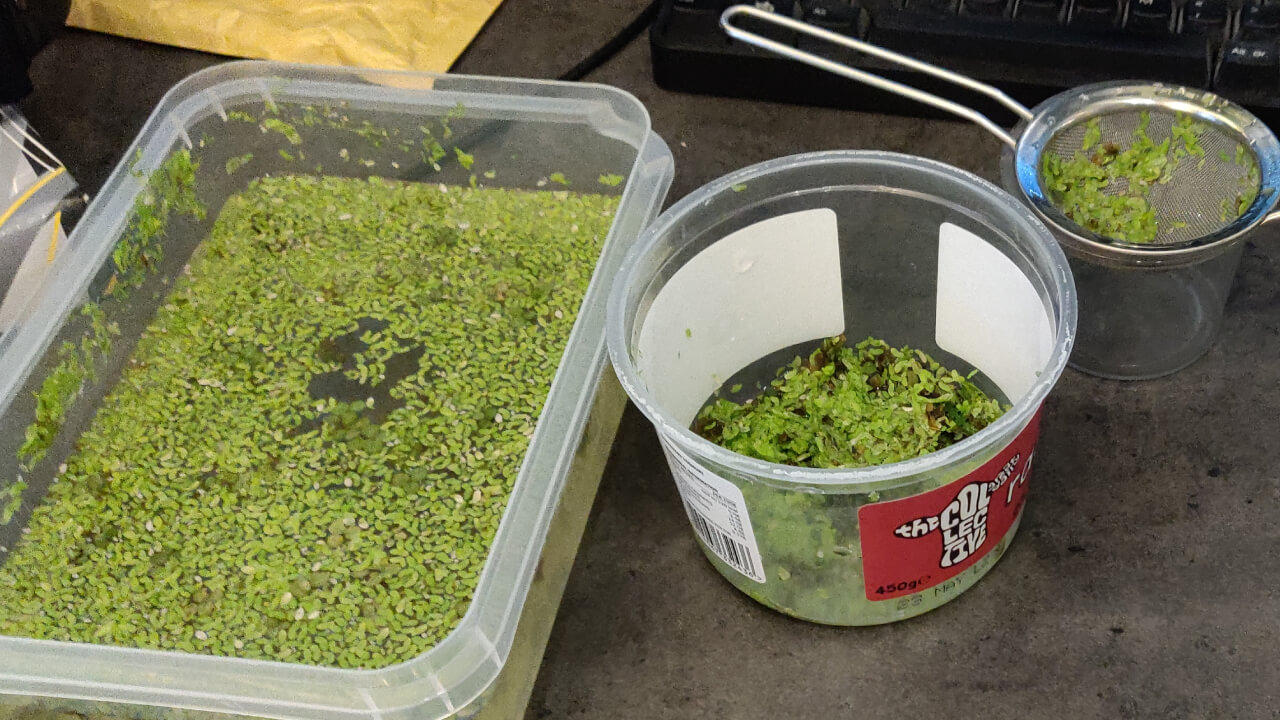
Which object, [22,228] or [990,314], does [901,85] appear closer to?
[990,314]

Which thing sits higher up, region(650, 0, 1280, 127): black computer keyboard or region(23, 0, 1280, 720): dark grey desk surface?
region(650, 0, 1280, 127): black computer keyboard

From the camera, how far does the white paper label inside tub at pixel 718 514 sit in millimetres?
605

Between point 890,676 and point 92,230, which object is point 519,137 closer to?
point 92,230

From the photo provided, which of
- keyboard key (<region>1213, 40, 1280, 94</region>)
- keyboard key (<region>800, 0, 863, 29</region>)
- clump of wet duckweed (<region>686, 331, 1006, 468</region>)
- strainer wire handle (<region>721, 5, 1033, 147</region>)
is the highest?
strainer wire handle (<region>721, 5, 1033, 147</region>)

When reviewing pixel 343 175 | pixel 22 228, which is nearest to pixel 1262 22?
pixel 343 175

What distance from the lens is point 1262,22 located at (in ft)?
2.74

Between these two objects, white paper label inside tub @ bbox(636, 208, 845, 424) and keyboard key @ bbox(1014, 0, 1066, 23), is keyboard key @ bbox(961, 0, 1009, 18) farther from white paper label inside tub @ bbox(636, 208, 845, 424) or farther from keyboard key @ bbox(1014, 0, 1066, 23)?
white paper label inside tub @ bbox(636, 208, 845, 424)

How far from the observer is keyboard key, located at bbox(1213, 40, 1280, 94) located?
0.82 meters

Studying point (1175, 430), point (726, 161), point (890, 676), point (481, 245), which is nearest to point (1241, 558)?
point (1175, 430)

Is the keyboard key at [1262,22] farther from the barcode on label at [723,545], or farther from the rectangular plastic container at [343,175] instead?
the barcode on label at [723,545]

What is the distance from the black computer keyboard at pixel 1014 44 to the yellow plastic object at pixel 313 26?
20cm


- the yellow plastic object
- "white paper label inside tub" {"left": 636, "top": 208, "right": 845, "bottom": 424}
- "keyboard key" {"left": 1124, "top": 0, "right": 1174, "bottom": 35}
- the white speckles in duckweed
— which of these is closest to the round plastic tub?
"white paper label inside tub" {"left": 636, "top": 208, "right": 845, "bottom": 424}

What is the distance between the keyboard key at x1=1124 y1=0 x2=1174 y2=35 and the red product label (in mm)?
403

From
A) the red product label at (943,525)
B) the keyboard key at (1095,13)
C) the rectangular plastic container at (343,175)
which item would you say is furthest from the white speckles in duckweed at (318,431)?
the keyboard key at (1095,13)
